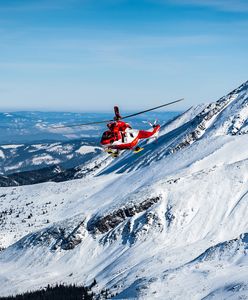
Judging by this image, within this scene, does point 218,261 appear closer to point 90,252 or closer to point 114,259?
point 114,259

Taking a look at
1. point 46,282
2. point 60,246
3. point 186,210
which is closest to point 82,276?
point 46,282

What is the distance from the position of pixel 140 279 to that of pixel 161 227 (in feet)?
138

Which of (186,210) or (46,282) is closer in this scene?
(46,282)

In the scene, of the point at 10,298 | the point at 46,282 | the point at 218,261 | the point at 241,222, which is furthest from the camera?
the point at 241,222

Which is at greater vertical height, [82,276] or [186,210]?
[186,210]

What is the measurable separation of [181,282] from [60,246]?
225 feet

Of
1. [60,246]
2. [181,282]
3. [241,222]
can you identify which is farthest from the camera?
[60,246]

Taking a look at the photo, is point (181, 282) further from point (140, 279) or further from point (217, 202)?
point (217, 202)

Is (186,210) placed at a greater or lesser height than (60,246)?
greater

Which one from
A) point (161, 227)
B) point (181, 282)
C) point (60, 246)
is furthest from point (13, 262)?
point (181, 282)

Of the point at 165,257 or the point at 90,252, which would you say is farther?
the point at 90,252

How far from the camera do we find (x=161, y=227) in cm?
18925

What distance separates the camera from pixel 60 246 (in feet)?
649

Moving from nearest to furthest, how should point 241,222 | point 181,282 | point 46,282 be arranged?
point 181,282 → point 46,282 → point 241,222
